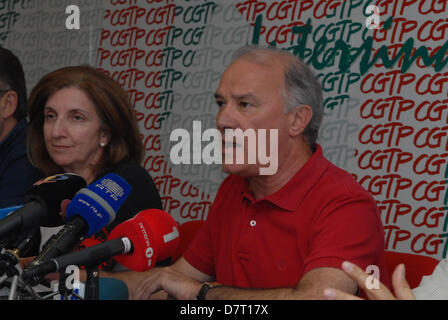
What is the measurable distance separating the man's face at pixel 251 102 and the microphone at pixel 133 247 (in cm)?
30

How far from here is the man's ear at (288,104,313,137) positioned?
129cm

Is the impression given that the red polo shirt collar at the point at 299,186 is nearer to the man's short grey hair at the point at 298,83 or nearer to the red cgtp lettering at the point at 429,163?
the man's short grey hair at the point at 298,83

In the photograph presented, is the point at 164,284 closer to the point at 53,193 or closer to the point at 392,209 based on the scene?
the point at 53,193

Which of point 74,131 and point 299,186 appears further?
point 74,131

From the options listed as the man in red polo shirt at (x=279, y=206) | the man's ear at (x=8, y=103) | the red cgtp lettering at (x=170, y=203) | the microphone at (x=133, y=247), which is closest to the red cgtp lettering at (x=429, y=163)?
the man in red polo shirt at (x=279, y=206)

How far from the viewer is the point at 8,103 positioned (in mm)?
1855

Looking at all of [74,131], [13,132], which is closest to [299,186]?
[74,131]

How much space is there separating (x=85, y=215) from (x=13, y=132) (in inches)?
45.9

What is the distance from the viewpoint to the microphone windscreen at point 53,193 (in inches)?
33.5

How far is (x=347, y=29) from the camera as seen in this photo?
1.96 metres

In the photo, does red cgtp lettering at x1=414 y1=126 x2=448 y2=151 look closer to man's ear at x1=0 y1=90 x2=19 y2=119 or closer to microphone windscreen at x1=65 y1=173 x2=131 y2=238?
microphone windscreen at x1=65 y1=173 x2=131 y2=238

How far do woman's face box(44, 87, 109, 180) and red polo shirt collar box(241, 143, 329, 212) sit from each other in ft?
1.97
